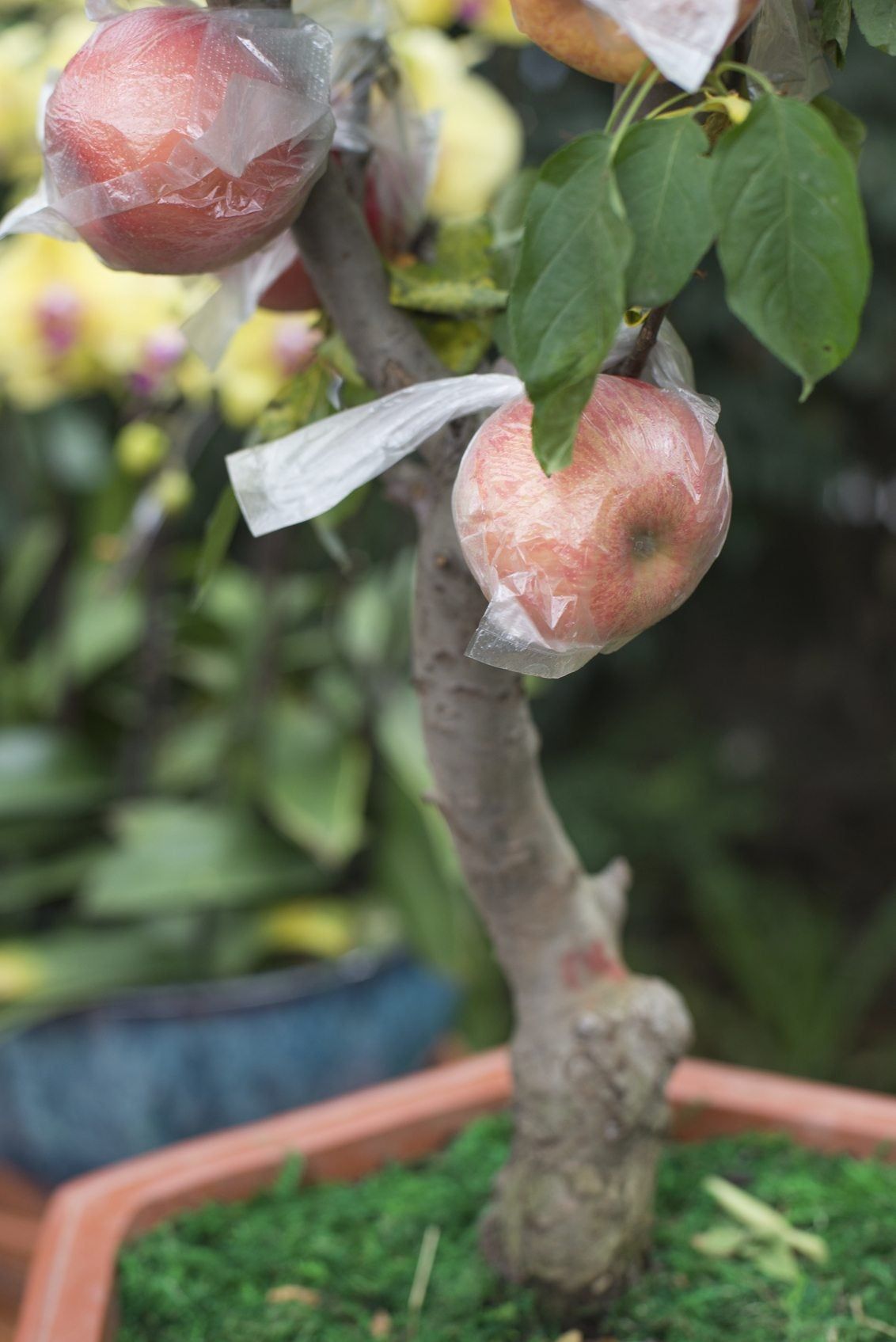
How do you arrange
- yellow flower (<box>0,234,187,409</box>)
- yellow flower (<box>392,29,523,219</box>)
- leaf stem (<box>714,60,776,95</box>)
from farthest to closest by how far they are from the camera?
1. yellow flower (<box>0,234,187,409</box>)
2. yellow flower (<box>392,29,523,219</box>)
3. leaf stem (<box>714,60,776,95</box>)

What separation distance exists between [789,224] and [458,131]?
0.61 metres

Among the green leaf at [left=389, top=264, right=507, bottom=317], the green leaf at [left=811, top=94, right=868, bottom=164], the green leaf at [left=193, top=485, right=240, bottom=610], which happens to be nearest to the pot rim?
the green leaf at [left=193, top=485, right=240, bottom=610]

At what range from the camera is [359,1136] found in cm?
71

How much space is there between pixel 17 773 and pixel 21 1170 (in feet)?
1.26

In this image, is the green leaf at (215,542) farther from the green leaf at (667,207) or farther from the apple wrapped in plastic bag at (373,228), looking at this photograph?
the green leaf at (667,207)

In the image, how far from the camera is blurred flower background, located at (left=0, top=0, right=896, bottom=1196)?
0.94 metres

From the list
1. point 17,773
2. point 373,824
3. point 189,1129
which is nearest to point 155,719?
point 17,773

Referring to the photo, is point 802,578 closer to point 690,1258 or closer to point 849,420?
point 849,420

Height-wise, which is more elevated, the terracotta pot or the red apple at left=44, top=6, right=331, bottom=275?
the red apple at left=44, top=6, right=331, bottom=275

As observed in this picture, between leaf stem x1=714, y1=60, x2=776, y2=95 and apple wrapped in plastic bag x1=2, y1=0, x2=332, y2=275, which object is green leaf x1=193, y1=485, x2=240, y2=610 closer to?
apple wrapped in plastic bag x1=2, y1=0, x2=332, y2=275

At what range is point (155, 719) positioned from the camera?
1221 mm

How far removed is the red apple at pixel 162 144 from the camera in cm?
37

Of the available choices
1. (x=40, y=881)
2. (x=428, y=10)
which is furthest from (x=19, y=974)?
(x=428, y=10)

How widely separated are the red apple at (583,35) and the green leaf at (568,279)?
0.05 m
